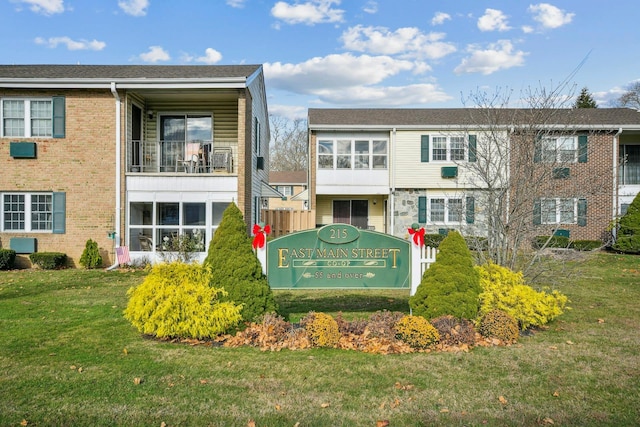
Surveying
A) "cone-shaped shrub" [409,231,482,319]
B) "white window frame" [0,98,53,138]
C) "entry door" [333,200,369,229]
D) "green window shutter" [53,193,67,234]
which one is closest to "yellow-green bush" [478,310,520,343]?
"cone-shaped shrub" [409,231,482,319]

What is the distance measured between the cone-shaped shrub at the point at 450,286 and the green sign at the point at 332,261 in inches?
21.5

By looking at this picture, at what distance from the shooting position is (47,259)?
1413 centimetres

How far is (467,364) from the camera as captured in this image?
222 inches

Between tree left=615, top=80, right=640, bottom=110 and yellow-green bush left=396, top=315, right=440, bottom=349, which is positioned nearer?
yellow-green bush left=396, top=315, right=440, bottom=349

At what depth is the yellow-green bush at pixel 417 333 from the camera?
6.23m

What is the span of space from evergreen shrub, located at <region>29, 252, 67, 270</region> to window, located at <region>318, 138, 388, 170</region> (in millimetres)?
11683

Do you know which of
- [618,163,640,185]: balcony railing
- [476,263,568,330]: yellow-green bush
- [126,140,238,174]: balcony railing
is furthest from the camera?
[618,163,640,185]: balcony railing

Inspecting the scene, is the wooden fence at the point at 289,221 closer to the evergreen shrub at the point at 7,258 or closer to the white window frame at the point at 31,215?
the white window frame at the point at 31,215

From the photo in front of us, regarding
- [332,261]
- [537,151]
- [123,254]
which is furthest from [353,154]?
[332,261]

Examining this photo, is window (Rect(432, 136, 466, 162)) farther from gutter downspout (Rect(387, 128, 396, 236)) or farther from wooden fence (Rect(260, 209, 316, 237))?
wooden fence (Rect(260, 209, 316, 237))

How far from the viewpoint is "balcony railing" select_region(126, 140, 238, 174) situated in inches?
615

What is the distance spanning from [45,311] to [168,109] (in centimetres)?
1016

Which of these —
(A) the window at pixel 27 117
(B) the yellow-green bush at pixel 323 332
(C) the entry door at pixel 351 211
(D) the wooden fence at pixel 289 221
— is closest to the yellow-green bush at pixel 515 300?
(B) the yellow-green bush at pixel 323 332

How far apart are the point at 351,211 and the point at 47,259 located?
547 inches
